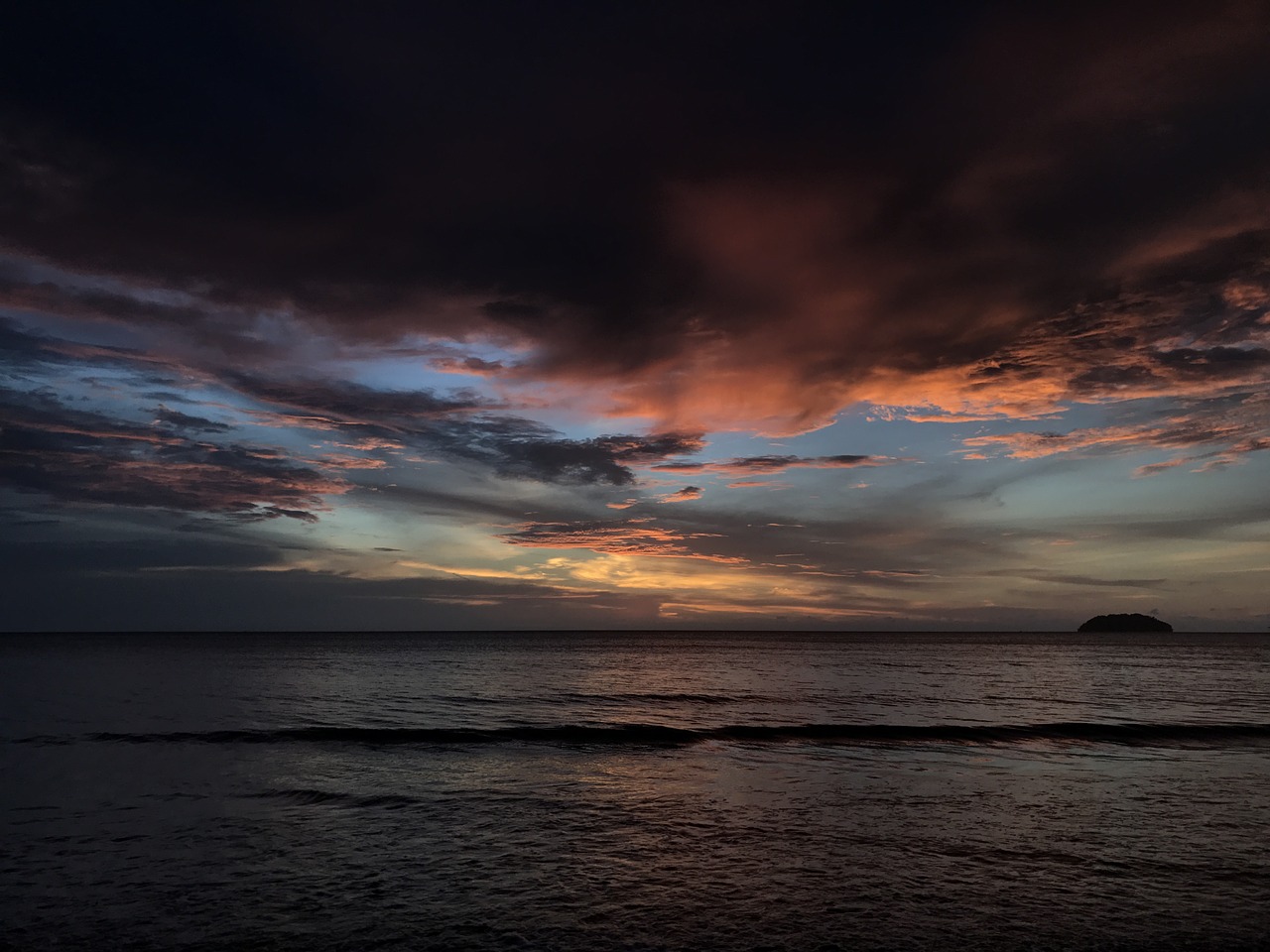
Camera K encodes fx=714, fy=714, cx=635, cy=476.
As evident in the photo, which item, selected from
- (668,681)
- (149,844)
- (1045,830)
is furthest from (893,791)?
(668,681)

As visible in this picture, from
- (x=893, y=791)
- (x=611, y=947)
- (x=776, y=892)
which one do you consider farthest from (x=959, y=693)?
(x=611, y=947)

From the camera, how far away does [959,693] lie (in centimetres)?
5088

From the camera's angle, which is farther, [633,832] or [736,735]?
[736,735]

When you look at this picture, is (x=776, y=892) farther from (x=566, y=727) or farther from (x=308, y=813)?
(x=566, y=727)

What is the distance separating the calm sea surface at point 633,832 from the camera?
35.5ft

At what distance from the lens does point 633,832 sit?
16.0 m

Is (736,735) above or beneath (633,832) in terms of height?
beneath

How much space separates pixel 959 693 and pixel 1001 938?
1784 inches

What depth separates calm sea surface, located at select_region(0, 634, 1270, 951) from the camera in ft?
35.5

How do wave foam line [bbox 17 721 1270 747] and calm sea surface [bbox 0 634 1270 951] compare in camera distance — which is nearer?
calm sea surface [bbox 0 634 1270 951]

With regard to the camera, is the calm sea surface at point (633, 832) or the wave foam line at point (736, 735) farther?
the wave foam line at point (736, 735)

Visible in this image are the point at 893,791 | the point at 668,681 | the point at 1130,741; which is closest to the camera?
the point at 893,791

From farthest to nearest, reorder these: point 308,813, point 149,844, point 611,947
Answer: point 308,813
point 149,844
point 611,947

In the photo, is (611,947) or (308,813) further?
(308,813)
